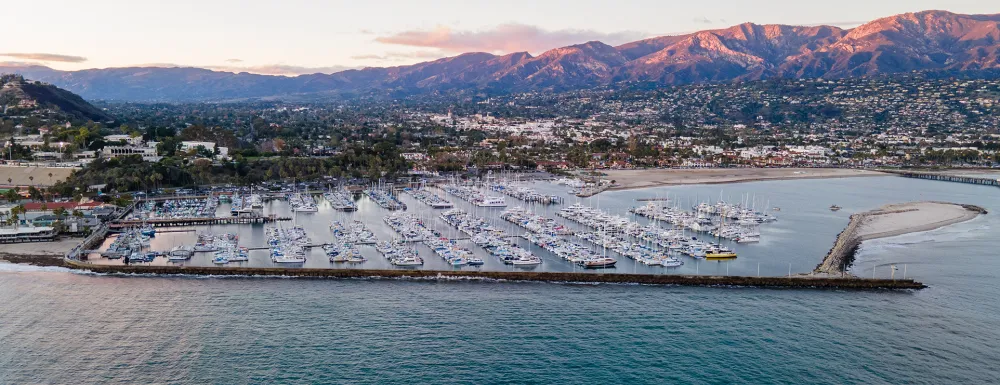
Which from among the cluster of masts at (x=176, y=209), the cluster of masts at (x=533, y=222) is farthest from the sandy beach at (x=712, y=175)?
the cluster of masts at (x=176, y=209)

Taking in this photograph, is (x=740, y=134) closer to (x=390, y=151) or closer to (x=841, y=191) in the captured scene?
(x=841, y=191)

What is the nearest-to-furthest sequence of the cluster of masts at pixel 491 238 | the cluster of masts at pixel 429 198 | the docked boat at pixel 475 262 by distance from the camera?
1. the docked boat at pixel 475 262
2. the cluster of masts at pixel 491 238
3. the cluster of masts at pixel 429 198

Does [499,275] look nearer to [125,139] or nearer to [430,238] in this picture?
[430,238]

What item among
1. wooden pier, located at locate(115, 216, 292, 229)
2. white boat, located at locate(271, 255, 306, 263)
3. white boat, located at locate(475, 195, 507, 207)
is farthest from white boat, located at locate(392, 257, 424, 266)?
white boat, located at locate(475, 195, 507, 207)

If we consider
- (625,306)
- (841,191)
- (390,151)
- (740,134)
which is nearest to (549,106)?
(740,134)

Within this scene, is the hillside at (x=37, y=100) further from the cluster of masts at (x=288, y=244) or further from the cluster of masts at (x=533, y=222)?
the cluster of masts at (x=533, y=222)

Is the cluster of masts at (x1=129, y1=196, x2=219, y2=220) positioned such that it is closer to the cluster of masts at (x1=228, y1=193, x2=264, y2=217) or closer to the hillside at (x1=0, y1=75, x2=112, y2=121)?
the cluster of masts at (x1=228, y1=193, x2=264, y2=217)
